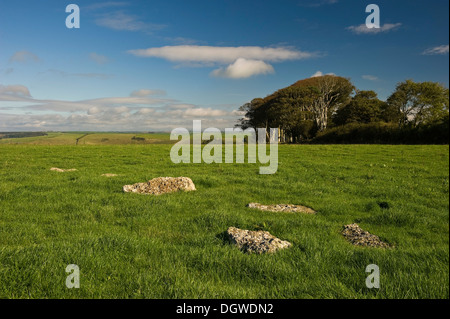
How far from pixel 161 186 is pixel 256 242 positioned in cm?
692

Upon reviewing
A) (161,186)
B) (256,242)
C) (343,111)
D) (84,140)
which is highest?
(343,111)

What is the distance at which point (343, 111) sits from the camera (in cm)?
6600

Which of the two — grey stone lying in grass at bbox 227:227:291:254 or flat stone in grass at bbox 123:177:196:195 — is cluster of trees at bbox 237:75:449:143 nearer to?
flat stone in grass at bbox 123:177:196:195

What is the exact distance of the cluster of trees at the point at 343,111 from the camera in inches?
2067

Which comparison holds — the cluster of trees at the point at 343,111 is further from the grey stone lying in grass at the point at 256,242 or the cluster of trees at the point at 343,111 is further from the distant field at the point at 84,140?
the grey stone lying in grass at the point at 256,242

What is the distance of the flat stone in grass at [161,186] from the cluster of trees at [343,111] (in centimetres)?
4097

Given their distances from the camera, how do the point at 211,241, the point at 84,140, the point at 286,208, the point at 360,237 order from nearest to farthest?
the point at 211,241 → the point at 360,237 → the point at 286,208 → the point at 84,140

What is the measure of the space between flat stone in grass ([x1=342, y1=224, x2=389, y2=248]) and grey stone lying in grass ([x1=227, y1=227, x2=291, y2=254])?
1.80m

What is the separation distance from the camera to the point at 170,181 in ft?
39.9

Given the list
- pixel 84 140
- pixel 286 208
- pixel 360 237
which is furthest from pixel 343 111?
pixel 360 237

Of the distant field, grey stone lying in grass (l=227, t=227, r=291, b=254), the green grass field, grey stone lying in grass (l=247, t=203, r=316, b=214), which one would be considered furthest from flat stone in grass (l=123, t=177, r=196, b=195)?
the distant field

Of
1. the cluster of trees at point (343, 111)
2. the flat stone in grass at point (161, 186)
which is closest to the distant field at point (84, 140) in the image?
the cluster of trees at point (343, 111)

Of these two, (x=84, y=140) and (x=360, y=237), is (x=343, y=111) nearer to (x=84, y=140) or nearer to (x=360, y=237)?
(x=84, y=140)
